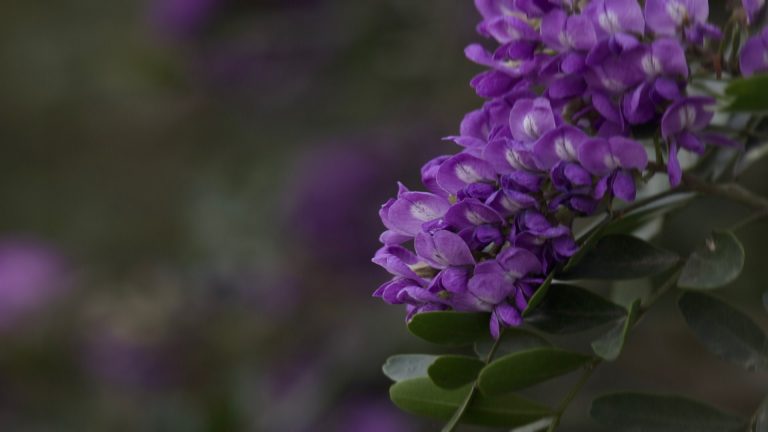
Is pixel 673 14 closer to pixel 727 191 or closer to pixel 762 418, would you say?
pixel 727 191

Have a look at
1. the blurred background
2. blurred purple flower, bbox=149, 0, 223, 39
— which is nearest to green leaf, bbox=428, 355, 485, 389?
the blurred background

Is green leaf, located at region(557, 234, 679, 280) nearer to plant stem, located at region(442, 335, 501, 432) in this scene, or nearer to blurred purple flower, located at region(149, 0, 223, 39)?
plant stem, located at region(442, 335, 501, 432)

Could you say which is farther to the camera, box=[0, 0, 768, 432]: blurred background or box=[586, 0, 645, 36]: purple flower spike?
box=[0, 0, 768, 432]: blurred background

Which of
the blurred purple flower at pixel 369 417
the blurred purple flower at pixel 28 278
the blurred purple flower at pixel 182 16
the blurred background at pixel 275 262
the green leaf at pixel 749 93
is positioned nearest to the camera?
the green leaf at pixel 749 93

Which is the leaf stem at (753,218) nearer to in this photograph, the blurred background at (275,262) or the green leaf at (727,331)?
the green leaf at (727,331)

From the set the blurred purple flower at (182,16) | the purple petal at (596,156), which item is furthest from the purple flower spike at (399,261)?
the blurred purple flower at (182,16)

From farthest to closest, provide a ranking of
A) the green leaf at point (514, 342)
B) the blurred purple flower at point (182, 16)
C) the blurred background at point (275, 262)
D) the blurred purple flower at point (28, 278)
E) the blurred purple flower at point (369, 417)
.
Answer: the blurred purple flower at point (28, 278)
the blurred purple flower at point (182, 16)
the blurred purple flower at point (369, 417)
the blurred background at point (275, 262)
the green leaf at point (514, 342)

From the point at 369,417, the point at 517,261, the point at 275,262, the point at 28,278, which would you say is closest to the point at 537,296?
the point at 517,261
